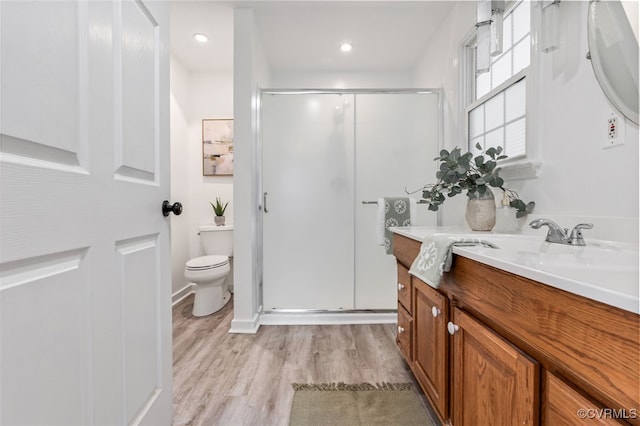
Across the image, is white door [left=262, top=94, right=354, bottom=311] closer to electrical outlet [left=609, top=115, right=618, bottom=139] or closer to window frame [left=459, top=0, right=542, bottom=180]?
window frame [left=459, top=0, right=542, bottom=180]

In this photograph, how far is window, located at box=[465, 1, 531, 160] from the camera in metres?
1.35

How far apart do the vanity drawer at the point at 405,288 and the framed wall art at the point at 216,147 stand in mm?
2178

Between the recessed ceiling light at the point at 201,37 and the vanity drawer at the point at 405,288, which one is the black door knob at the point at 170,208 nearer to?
the vanity drawer at the point at 405,288

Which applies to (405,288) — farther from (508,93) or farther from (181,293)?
(181,293)

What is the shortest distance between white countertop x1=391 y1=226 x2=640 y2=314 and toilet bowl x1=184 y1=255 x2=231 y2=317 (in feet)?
6.59

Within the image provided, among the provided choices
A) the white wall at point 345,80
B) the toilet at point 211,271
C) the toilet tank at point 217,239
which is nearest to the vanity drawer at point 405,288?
the toilet at point 211,271

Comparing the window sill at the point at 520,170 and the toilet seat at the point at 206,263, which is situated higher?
the window sill at the point at 520,170

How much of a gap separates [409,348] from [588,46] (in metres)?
1.45

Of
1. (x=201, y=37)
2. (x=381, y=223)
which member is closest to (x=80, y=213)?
(x=381, y=223)

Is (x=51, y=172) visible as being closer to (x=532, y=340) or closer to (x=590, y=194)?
(x=532, y=340)

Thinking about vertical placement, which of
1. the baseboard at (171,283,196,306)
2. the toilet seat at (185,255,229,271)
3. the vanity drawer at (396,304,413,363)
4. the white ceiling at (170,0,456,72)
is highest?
the white ceiling at (170,0,456,72)

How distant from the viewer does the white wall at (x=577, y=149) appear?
2.85 ft

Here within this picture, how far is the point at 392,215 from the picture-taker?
2064 mm

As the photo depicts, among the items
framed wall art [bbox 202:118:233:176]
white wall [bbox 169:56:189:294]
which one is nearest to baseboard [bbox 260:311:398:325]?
white wall [bbox 169:56:189:294]
